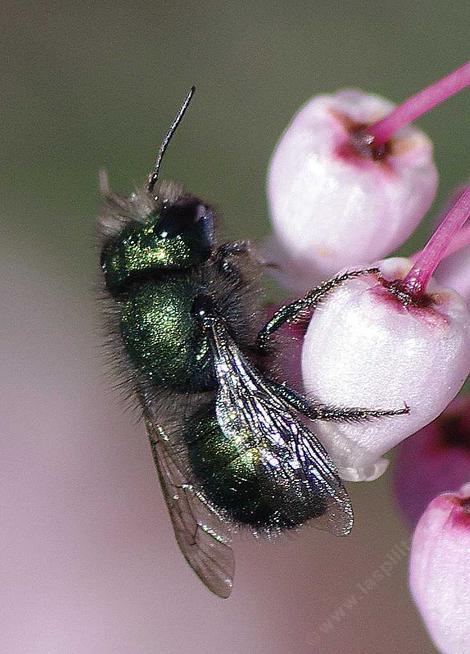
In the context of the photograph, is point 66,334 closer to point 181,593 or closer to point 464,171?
point 181,593

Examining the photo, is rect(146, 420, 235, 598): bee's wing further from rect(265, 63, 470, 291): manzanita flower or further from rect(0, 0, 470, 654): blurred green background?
rect(0, 0, 470, 654): blurred green background

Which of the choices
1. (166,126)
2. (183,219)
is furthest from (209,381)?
(166,126)

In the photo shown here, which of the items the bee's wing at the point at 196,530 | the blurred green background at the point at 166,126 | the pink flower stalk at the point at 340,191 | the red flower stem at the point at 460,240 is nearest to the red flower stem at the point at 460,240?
the red flower stem at the point at 460,240

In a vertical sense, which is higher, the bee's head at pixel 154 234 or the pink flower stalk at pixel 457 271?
the bee's head at pixel 154 234

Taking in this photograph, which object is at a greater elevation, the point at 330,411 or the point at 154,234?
the point at 154,234

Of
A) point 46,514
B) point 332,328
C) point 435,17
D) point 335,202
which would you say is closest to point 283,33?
point 435,17

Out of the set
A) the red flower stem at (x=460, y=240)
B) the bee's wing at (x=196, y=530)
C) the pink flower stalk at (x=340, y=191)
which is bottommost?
the bee's wing at (x=196, y=530)

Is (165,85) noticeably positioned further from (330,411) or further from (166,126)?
(330,411)

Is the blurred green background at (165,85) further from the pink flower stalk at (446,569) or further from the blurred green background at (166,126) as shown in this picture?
the pink flower stalk at (446,569)
